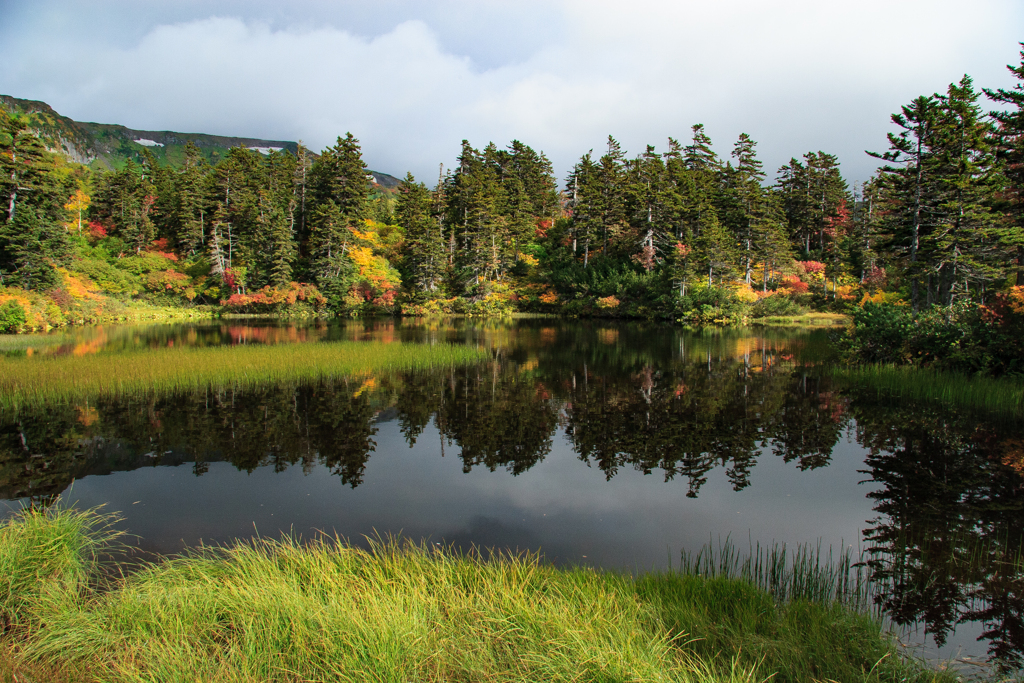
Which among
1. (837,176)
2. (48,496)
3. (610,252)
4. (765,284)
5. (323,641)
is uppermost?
(837,176)

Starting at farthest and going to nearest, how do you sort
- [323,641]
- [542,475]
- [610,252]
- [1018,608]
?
[610,252]
[542,475]
[1018,608]
[323,641]

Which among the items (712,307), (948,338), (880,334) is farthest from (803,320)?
(948,338)

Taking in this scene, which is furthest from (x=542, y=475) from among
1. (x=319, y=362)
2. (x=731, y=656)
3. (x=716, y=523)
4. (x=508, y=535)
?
(x=319, y=362)

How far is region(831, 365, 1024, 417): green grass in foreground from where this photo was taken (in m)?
11.6

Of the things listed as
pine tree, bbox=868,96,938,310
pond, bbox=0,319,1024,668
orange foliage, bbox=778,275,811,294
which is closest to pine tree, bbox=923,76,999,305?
pine tree, bbox=868,96,938,310

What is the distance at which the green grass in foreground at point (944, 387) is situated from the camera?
38.2ft

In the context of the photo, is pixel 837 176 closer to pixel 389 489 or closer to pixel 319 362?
pixel 319 362

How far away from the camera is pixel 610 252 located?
52438 millimetres

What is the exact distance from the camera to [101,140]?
15450cm

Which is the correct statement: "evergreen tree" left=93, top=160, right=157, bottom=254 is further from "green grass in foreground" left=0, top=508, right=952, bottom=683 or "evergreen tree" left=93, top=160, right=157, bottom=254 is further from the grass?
"green grass in foreground" left=0, top=508, right=952, bottom=683

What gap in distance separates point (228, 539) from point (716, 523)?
5.76 m

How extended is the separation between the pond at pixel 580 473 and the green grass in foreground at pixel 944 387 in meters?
A: 0.75

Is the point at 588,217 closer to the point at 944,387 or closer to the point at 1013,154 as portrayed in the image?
the point at 1013,154

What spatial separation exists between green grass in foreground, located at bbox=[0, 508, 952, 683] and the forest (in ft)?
114
